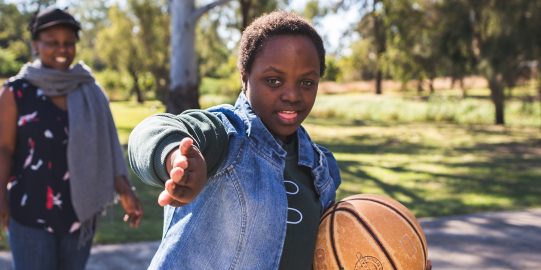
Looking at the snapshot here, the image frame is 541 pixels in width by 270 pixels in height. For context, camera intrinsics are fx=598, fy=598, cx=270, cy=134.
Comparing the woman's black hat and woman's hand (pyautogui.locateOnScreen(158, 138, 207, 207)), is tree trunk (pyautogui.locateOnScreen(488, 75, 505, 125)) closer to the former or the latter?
the woman's black hat

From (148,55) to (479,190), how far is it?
27.0 m

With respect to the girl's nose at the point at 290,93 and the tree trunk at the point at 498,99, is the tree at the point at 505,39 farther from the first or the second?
the girl's nose at the point at 290,93

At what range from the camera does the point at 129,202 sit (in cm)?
361

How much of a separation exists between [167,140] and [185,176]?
0.69ft

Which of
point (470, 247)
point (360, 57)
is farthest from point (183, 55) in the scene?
point (360, 57)

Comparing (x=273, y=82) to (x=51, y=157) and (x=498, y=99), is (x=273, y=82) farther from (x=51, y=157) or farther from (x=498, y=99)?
(x=498, y=99)

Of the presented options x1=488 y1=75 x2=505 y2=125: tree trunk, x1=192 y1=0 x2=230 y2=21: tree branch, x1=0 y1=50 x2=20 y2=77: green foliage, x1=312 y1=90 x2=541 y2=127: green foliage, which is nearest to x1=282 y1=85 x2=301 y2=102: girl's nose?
x1=192 y1=0 x2=230 y2=21: tree branch

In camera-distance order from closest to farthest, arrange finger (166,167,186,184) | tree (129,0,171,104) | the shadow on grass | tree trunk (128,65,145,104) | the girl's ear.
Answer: finger (166,167,186,184) → the girl's ear → the shadow on grass → tree (129,0,171,104) → tree trunk (128,65,145,104)

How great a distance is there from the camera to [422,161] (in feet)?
40.2

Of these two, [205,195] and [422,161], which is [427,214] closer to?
[422,161]

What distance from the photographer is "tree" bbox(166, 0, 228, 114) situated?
9320 mm

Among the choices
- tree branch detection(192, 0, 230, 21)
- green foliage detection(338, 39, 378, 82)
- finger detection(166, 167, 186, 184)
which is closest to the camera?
finger detection(166, 167, 186, 184)

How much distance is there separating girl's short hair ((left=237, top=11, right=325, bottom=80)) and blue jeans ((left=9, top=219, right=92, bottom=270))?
5.70ft

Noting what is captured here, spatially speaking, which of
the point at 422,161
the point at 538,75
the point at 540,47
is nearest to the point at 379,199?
the point at 422,161
